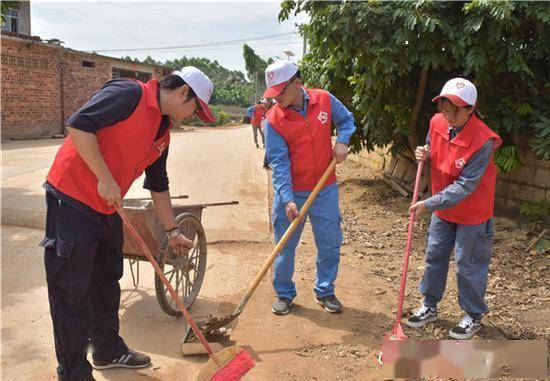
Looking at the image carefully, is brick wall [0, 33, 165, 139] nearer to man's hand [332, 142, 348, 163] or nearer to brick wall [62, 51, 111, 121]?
brick wall [62, 51, 111, 121]

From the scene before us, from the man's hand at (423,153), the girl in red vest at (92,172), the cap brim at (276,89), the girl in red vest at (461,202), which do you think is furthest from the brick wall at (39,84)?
the girl in red vest at (461,202)

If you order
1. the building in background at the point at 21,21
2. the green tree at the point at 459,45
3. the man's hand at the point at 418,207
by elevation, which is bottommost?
the man's hand at the point at 418,207

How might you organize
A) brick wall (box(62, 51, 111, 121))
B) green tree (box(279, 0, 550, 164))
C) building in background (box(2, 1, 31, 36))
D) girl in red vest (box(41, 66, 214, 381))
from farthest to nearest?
building in background (box(2, 1, 31, 36)) < brick wall (box(62, 51, 111, 121)) < green tree (box(279, 0, 550, 164)) < girl in red vest (box(41, 66, 214, 381))

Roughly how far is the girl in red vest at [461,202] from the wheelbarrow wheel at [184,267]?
5.82 ft

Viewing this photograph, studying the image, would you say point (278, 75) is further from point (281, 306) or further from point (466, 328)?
point (466, 328)

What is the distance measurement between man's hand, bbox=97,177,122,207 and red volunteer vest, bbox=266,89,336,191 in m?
1.65

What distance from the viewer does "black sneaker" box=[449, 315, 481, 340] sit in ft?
11.7

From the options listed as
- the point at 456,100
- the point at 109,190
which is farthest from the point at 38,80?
the point at 456,100

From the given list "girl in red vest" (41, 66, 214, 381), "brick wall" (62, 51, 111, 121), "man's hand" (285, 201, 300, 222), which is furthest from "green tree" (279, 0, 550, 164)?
"brick wall" (62, 51, 111, 121)

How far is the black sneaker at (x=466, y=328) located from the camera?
11.7 feet

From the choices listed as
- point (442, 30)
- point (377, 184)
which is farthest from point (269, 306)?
point (377, 184)

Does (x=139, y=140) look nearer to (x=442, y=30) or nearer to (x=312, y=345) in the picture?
A: (x=312, y=345)

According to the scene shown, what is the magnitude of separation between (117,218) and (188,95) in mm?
893

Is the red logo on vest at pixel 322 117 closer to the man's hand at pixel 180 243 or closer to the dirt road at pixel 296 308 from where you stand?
the man's hand at pixel 180 243
